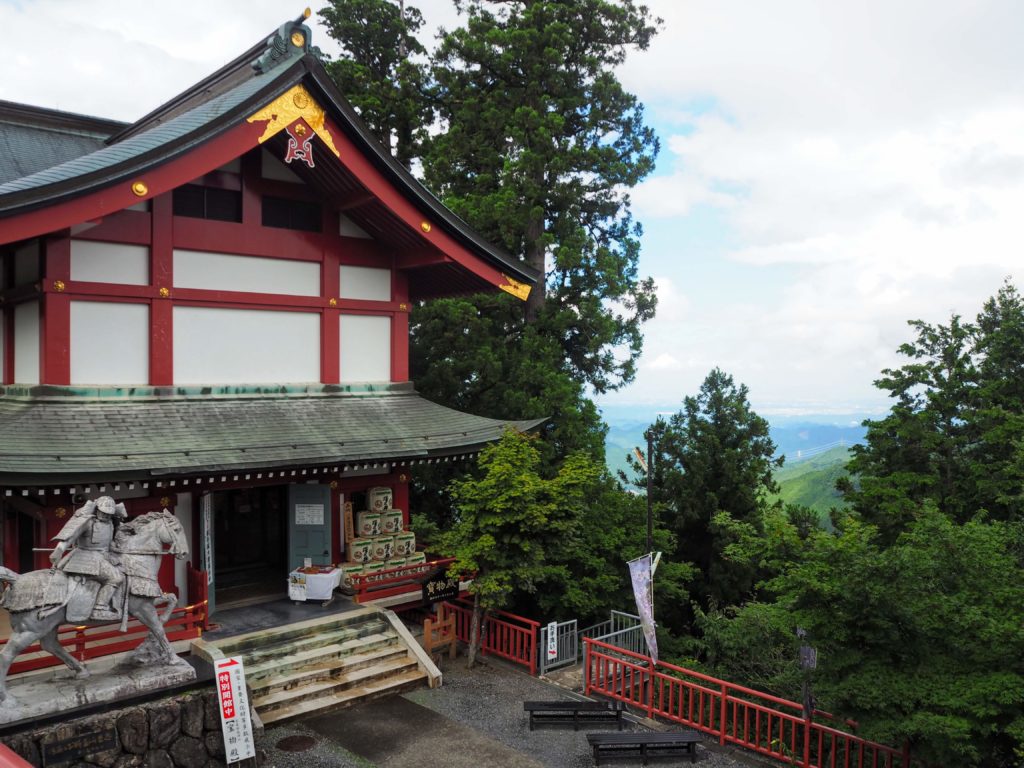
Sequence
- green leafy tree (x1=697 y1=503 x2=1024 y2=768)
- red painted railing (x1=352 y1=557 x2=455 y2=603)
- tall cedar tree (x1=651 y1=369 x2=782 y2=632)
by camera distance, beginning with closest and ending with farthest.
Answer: green leafy tree (x1=697 y1=503 x2=1024 y2=768), red painted railing (x1=352 y1=557 x2=455 y2=603), tall cedar tree (x1=651 y1=369 x2=782 y2=632)

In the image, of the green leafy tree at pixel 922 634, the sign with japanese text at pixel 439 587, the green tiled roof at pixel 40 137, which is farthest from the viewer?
the green tiled roof at pixel 40 137

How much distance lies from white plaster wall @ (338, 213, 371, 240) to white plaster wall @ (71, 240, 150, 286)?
13.1ft

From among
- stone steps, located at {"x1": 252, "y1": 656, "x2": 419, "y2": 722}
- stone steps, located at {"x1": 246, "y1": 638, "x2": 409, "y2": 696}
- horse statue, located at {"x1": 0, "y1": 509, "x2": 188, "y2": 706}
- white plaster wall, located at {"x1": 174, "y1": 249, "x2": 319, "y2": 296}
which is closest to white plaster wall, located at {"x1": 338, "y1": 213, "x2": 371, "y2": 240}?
white plaster wall, located at {"x1": 174, "y1": 249, "x2": 319, "y2": 296}

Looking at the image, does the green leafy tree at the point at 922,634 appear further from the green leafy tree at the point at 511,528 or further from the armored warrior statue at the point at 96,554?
the armored warrior statue at the point at 96,554

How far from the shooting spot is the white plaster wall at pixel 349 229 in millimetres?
16078

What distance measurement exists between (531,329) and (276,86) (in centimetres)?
986

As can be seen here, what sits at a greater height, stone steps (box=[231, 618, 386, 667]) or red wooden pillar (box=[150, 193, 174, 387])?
red wooden pillar (box=[150, 193, 174, 387])

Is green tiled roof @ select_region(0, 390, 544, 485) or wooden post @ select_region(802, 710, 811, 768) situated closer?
wooden post @ select_region(802, 710, 811, 768)

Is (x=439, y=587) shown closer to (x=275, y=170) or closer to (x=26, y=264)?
(x=275, y=170)

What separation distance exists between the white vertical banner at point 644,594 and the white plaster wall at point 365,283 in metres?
8.27

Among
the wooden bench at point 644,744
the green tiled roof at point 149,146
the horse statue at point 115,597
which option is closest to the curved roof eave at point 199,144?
the green tiled roof at point 149,146

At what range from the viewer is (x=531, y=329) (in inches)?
829

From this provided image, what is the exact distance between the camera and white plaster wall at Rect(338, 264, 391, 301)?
53.2ft

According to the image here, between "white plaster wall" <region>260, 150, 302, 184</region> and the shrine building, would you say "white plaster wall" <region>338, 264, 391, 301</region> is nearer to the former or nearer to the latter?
the shrine building
